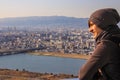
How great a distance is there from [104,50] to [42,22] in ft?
332

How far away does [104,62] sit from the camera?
0.65 metres

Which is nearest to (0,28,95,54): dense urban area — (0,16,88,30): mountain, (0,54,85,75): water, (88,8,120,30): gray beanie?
(0,54,85,75): water

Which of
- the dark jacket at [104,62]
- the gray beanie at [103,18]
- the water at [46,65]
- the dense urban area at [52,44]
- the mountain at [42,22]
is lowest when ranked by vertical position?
the mountain at [42,22]

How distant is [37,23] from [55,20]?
1252 cm

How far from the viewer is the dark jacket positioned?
65 cm

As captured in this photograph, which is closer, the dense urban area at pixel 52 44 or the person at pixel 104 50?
the person at pixel 104 50

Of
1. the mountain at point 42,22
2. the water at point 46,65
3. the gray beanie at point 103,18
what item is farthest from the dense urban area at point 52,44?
the mountain at point 42,22

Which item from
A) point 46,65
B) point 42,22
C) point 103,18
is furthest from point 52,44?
point 42,22

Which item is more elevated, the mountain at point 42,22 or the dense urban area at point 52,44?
the dense urban area at point 52,44

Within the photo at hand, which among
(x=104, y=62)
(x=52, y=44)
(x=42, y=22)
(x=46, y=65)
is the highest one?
(x=104, y=62)

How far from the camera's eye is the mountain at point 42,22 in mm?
87750

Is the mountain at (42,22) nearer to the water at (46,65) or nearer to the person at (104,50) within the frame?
the water at (46,65)

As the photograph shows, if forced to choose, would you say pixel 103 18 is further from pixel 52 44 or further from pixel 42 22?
pixel 42 22

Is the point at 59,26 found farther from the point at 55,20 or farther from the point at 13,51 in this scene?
the point at 13,51
